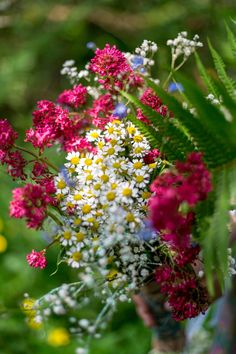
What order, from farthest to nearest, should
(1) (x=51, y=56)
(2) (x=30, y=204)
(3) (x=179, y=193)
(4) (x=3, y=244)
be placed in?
(1) (x=51, y=56) < (4) (x=3, y=244) < (2) (x=30, y=204) < (3) (x=179, y=193)

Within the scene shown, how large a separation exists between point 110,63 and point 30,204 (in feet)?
0.87

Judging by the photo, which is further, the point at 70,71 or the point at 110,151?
the point at 70,71

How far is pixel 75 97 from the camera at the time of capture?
0.95 metres

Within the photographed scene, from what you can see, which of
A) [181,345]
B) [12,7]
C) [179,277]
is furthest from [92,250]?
[12,7]

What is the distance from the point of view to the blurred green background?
2.17 m

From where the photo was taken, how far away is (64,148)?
94 cm

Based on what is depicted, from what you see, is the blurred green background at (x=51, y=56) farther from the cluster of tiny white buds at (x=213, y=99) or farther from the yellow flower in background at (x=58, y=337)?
the cluster of tiny white buds at (x=213, y=99)

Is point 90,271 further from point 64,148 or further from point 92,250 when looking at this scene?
point 64,148

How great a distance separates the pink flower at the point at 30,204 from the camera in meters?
0.75

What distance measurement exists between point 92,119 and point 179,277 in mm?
313

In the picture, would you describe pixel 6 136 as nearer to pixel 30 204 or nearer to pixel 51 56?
pixel 30 204

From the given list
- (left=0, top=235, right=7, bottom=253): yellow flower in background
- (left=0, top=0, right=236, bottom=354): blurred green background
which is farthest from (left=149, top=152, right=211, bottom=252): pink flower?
(left=0, top=235, right=7, bottom=253): yellow flower in background

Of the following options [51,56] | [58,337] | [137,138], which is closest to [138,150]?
[137,138]

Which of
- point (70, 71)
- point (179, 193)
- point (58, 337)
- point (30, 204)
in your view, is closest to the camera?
point (179, 193)
